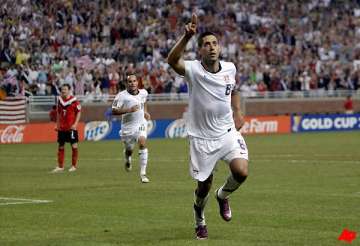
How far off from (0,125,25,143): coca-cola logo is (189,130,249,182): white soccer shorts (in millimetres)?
29222

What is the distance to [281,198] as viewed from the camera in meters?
17.0


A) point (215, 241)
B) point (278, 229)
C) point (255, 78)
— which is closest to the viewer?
point (215, 241)

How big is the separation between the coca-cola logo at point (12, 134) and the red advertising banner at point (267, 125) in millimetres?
11721

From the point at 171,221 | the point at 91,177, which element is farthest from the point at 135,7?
the point at 171,221

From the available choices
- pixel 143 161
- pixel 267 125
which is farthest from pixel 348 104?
pixel 143 161

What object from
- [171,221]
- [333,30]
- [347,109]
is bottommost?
[347,109]

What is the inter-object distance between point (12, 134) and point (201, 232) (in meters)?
29.8

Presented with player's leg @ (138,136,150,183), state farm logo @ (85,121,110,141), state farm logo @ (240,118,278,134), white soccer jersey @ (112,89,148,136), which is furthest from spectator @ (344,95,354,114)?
→ player's leg @ (138,136,150,183)

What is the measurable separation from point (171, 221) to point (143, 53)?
33881mm

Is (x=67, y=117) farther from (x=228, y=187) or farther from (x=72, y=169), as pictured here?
(x=228, y=187)

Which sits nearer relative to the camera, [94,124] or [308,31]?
[94,124]

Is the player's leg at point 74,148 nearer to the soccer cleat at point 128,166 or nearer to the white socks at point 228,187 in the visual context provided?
the soccer cleat at point 128,166

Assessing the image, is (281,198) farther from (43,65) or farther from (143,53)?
(143,53)

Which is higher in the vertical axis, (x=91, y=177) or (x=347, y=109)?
(x=91, y=177)
